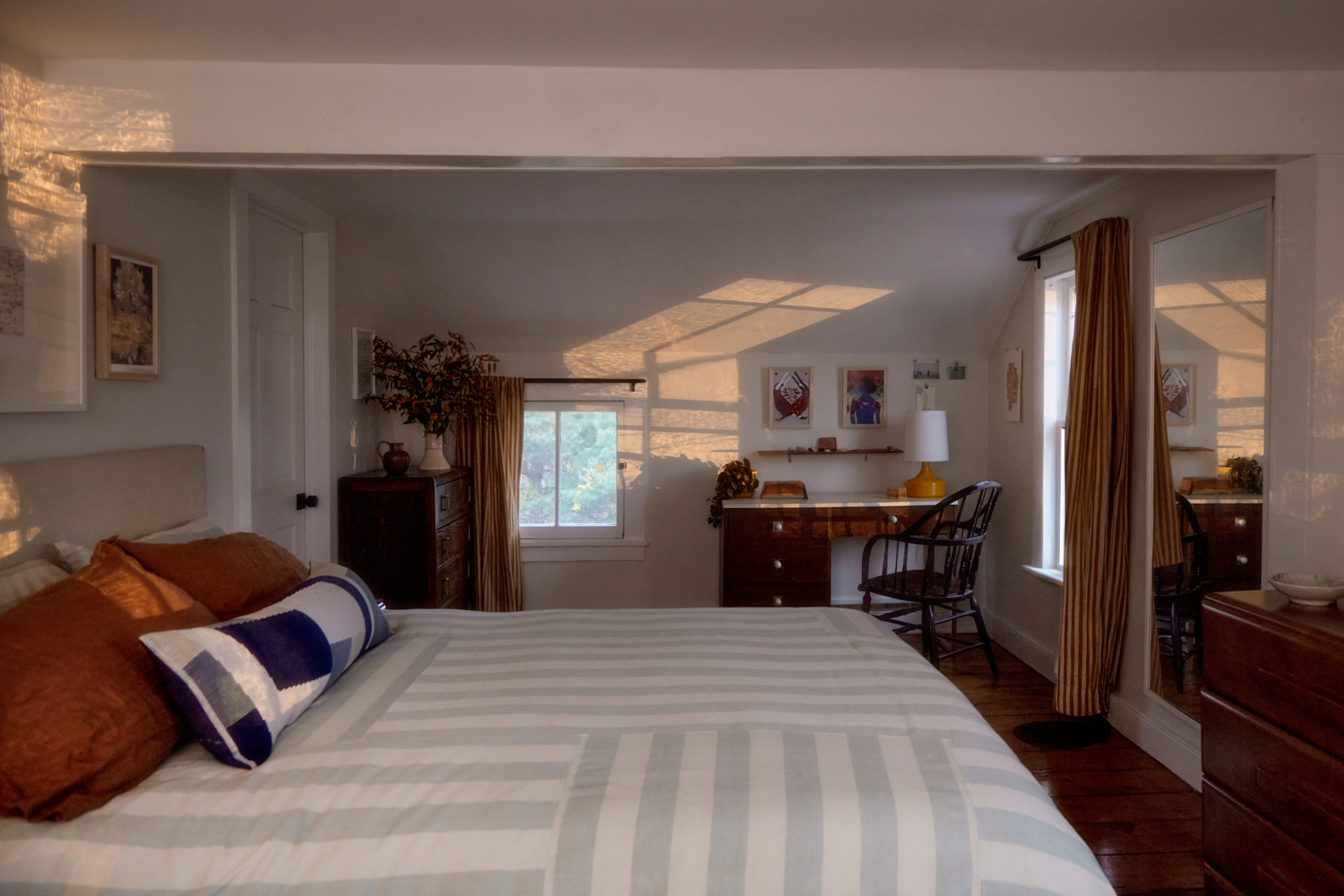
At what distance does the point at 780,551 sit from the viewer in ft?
14.1

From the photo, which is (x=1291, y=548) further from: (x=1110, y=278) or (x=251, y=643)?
(x=251, y=643)

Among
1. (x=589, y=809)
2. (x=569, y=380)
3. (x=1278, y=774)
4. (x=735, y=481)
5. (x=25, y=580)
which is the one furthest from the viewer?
(x=569, y=380)

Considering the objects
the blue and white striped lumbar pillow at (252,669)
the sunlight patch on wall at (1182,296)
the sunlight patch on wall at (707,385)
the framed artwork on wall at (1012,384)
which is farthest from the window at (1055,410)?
the blue and white striped lumbar pillow at (252,669)

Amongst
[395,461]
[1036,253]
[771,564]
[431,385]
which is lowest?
[771,564]

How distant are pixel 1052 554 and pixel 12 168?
4.20m

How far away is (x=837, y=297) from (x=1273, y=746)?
116 inches

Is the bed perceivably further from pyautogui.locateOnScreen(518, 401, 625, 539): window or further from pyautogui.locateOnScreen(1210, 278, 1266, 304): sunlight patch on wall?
pyautogui.locateOnScreen(518, 401, 625, 539): window

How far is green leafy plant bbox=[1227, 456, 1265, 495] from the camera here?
8.17 ft

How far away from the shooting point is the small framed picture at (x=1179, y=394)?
9.19 feet

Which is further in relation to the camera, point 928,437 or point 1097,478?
point 928,437

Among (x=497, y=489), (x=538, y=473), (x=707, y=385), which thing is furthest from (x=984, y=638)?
(x=497, y=489)

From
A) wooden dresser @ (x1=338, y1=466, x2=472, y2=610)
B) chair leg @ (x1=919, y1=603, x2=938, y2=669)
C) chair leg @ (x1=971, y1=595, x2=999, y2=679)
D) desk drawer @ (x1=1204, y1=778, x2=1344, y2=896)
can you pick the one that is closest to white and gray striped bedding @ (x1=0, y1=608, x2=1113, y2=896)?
desk drawer @ (x1=1204, y1=778, x2=1344, y2=896)

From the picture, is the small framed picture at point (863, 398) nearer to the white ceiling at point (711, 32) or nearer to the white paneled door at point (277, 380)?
the white ceiling at point (711, 32)

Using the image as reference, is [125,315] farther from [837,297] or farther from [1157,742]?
[1157,742]
